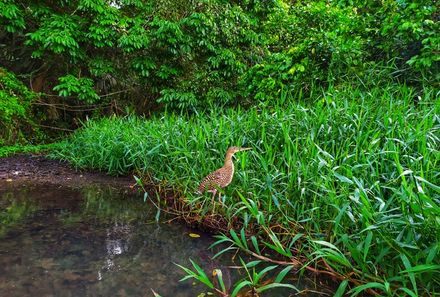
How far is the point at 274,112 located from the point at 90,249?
2.25 m

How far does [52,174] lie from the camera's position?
474cm

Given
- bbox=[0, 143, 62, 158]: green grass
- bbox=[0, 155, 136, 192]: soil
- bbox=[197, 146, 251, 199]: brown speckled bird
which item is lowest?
bbox=[0, 143, 62, 158]: green grass

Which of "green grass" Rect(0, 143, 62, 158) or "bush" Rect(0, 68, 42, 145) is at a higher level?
"bush" Rect(0, 68, 42, 145)

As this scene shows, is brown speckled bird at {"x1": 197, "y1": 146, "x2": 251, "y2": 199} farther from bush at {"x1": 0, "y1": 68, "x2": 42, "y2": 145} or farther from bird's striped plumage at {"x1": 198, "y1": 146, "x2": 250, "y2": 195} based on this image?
bush at {"x1": 0, "y1": 68, "x2": 42, "y2": 145}

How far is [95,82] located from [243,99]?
3235mm

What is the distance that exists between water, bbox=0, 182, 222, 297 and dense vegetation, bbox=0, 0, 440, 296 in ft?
1.17

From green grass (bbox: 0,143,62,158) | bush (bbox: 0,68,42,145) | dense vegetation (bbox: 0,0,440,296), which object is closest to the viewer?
dense vegetation (bbox: 0,0,440,296)

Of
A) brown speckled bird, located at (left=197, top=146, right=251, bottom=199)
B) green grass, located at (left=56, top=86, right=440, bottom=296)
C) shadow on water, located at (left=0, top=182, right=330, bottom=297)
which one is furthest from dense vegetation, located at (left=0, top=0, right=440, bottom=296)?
shadow on water, located at (left=0, top=182, right=330, bottom=297)

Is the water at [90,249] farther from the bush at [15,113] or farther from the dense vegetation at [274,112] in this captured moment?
the bush at [15,113]

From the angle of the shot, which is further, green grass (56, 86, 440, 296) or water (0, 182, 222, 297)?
water (0, 182, 222, 297)

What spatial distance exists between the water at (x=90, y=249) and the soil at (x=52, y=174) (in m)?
0.64

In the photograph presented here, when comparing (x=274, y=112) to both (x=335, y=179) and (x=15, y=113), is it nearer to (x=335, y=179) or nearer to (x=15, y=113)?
(x=335, y=179)

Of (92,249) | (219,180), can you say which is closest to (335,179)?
(219,180)

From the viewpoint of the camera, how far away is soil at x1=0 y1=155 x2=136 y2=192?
4.38 m
